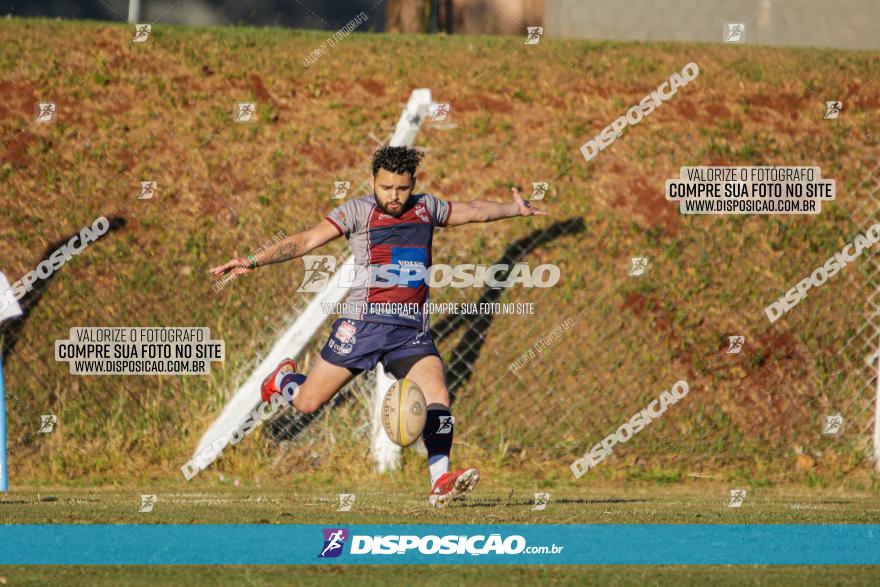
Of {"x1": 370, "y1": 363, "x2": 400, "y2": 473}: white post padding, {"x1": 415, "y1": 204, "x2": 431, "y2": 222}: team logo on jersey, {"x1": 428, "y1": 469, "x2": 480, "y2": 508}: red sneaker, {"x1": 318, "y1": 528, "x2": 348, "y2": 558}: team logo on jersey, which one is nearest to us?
{"x1": 318, "y1": 528, "x2": 348, "y2": 558}: team logo on jersey

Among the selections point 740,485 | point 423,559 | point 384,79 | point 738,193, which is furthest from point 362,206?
point 384,79

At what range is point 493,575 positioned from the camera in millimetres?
6066

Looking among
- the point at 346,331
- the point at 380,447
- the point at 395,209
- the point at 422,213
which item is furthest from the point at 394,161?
the point at 380,447

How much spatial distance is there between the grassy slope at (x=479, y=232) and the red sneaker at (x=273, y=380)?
1017mm

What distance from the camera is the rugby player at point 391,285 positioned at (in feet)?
25.6

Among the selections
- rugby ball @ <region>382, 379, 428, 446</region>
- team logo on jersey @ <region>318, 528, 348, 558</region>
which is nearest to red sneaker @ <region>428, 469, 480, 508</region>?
rugby ball @ <region>382, 379, 428, 446</region>

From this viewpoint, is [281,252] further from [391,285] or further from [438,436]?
[438,436]

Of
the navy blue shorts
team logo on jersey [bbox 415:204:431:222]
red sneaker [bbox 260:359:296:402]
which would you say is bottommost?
red sneaker [bbox 260:359:296:402]

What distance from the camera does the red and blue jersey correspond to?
7.88 m

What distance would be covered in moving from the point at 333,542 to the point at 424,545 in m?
0.49

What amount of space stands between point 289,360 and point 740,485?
3.93 meters

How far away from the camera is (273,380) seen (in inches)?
350

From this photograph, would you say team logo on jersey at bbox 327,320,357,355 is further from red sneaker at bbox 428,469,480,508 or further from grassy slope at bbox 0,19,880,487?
grassy slope at bbox 0,19,880,487

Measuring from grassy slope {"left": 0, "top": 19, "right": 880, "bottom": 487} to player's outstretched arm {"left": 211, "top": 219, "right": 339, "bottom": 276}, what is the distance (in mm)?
2363
